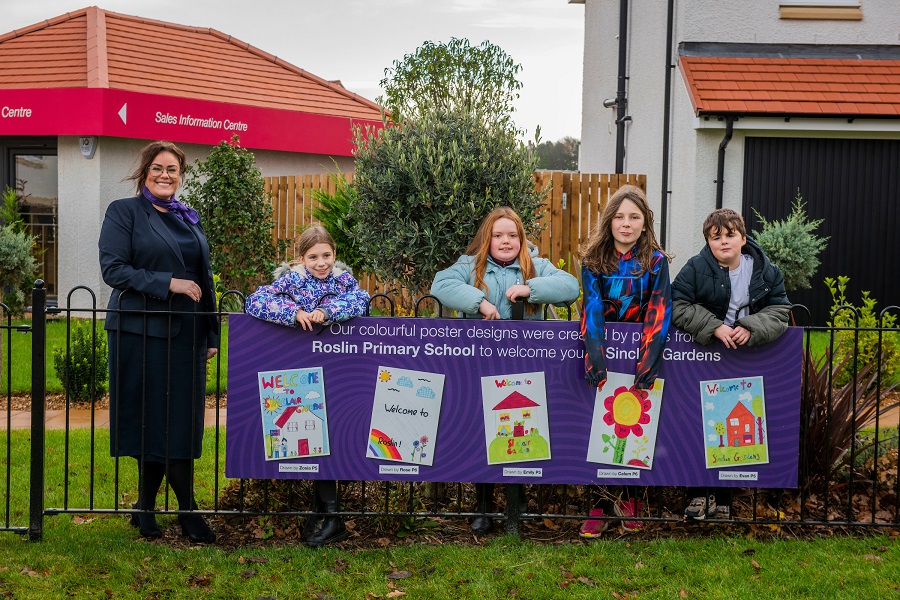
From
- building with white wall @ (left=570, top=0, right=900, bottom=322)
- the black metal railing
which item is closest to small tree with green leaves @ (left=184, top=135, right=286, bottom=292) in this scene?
building with white wall @ (left=570, top=0, right=900, bottom=322)

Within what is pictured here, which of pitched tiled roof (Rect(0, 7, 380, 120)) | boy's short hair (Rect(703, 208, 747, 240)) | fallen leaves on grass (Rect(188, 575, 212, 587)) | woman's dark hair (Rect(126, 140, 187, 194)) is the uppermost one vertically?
pitched tiled roof (Rect(0, 7, 380, 120))

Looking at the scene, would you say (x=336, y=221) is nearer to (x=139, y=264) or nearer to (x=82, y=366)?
(x=82, y=366)

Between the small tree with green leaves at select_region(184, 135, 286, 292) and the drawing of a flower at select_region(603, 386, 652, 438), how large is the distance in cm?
968

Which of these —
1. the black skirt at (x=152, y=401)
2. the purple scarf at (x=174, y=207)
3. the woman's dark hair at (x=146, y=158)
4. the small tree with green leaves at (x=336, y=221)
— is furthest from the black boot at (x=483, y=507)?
the small tree with green leaves at (x=336, y=221)

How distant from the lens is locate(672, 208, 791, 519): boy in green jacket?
4789 millimetres

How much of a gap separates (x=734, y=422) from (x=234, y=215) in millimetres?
10386

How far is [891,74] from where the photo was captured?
13.1 meters

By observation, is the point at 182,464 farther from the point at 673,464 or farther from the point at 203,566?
the point at 673,464

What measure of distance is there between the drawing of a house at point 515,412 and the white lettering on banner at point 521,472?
0.62 feet

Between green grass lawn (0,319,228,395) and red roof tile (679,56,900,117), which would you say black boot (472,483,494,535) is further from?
red roof tile (679,56,900,117)

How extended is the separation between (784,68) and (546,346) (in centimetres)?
1008

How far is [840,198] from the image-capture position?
1313 centimetres

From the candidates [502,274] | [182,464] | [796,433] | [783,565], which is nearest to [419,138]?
[502,274]

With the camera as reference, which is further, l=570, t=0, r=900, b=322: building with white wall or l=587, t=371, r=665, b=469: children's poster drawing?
l=570, t=0, r=900, b=322: building with white wall
